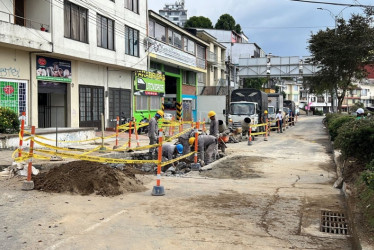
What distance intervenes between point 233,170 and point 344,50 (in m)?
27.0

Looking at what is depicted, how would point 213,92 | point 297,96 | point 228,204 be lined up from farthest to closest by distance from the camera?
point 297,96, point 213,92, point 228,204

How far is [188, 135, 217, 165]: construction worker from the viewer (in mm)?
12750

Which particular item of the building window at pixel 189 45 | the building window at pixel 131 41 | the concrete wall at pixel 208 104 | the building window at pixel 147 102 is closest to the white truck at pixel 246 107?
the building window at pixel 147 102

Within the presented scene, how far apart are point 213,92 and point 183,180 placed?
128 feet

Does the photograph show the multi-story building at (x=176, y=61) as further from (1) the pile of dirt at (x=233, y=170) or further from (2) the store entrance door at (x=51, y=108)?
(1) the pile of dirt at (x=233, y=170)

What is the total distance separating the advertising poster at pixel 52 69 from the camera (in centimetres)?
1948

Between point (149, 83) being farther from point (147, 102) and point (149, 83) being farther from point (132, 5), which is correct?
point (132, 5)

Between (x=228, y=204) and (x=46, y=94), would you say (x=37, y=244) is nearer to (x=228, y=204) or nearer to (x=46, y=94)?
(x=228, y=204)

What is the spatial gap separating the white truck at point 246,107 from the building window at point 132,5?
32.2 feet

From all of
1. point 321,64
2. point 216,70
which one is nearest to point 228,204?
point 321,64

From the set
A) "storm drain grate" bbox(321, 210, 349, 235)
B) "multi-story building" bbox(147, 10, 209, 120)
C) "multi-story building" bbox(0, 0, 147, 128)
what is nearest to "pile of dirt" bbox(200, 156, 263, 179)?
"storm drain grate" bbox(321, 210, 349, 235)

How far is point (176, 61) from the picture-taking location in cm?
3450

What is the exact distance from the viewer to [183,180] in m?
9.95

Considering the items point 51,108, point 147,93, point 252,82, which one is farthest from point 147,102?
point 252,82
